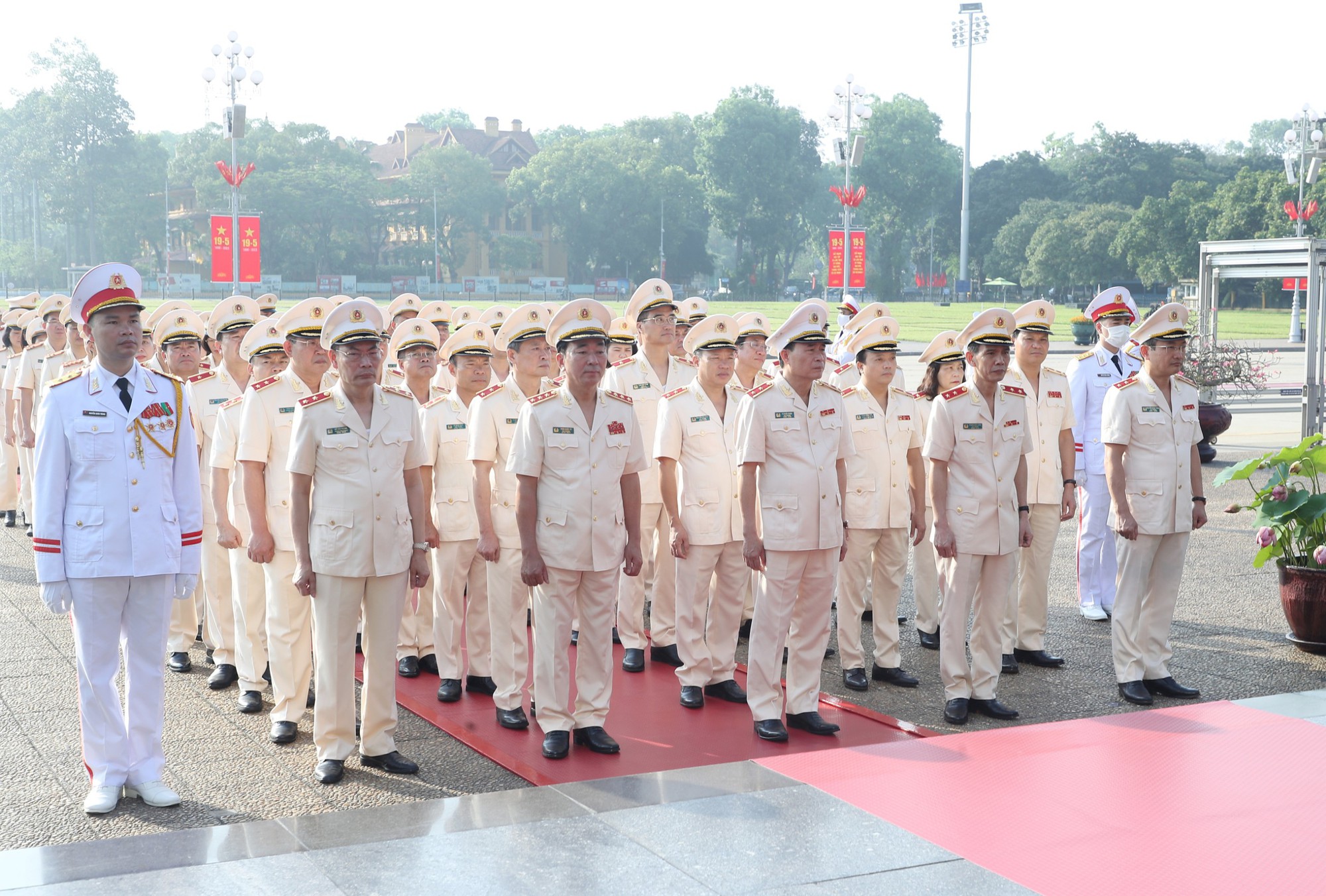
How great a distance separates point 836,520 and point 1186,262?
60.7 meters

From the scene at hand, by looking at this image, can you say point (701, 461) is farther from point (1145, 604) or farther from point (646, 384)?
point (1145, 604)

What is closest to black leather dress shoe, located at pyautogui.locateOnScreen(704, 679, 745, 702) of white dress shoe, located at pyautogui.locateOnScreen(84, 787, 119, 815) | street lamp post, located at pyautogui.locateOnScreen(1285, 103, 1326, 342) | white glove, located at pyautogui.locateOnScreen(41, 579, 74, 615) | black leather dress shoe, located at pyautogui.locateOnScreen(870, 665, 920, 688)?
black leather dress shoe, located at pyautogui.locateOnScreen(870, 665, 920, 688)

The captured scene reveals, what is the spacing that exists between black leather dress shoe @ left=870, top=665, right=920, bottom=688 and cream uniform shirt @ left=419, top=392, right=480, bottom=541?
232cm

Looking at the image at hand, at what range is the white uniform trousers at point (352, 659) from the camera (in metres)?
5.34

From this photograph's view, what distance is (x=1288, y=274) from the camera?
1436cm

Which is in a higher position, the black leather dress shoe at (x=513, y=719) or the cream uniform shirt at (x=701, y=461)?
the cream uniform shirt at (x=701, y=461)

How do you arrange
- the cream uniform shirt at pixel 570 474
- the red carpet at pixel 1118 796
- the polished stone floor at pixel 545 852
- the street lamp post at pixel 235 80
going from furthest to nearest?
the street lamp post at pixel 235 80, the cream uniform shirt at pixel 570 474, the red carpet at pixel 1118 796, the polished stone floor at pixel 545 852

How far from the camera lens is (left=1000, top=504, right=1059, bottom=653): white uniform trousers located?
739cm

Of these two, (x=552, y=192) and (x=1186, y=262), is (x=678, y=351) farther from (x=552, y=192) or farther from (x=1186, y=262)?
(x=552, y=192)

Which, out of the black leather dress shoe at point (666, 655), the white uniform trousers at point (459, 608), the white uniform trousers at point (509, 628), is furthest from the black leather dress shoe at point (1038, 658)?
the white uniform trousers at point (459, 608)

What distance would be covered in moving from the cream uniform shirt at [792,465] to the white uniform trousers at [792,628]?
0.31 ft

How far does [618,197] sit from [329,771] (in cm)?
7853

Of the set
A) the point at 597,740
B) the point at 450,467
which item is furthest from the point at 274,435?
the point at 597,740

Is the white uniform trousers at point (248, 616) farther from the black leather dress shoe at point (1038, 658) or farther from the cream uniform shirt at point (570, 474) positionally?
the black leather dress shoe at point (1038, 658)
